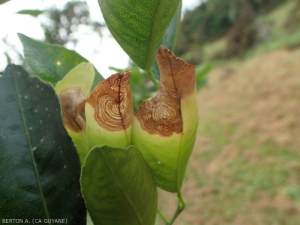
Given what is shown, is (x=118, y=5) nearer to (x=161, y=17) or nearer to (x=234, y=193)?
(x=161, y=17)

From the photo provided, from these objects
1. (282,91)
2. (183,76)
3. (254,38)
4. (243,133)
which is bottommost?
(243,133)

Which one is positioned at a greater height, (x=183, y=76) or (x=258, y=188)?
(x=183, y=76)

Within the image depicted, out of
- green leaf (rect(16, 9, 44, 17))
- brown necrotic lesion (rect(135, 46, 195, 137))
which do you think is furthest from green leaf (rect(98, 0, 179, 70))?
green leaf (rect(16, 9, 44, 17))

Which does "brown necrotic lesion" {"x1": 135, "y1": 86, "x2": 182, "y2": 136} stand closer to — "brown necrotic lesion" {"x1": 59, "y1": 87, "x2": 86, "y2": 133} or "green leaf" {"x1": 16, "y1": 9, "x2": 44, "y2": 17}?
"brown necrotic lesion" {"x1": 59, "y1": 87, "x2": 86, "y2": 133}

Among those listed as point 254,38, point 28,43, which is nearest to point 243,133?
point 28,43

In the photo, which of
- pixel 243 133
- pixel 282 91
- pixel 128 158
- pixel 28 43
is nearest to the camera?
pixel 128 158

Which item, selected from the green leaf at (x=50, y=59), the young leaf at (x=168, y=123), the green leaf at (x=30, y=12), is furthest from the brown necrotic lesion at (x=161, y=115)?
the green leaf at (x=30, y=12)
